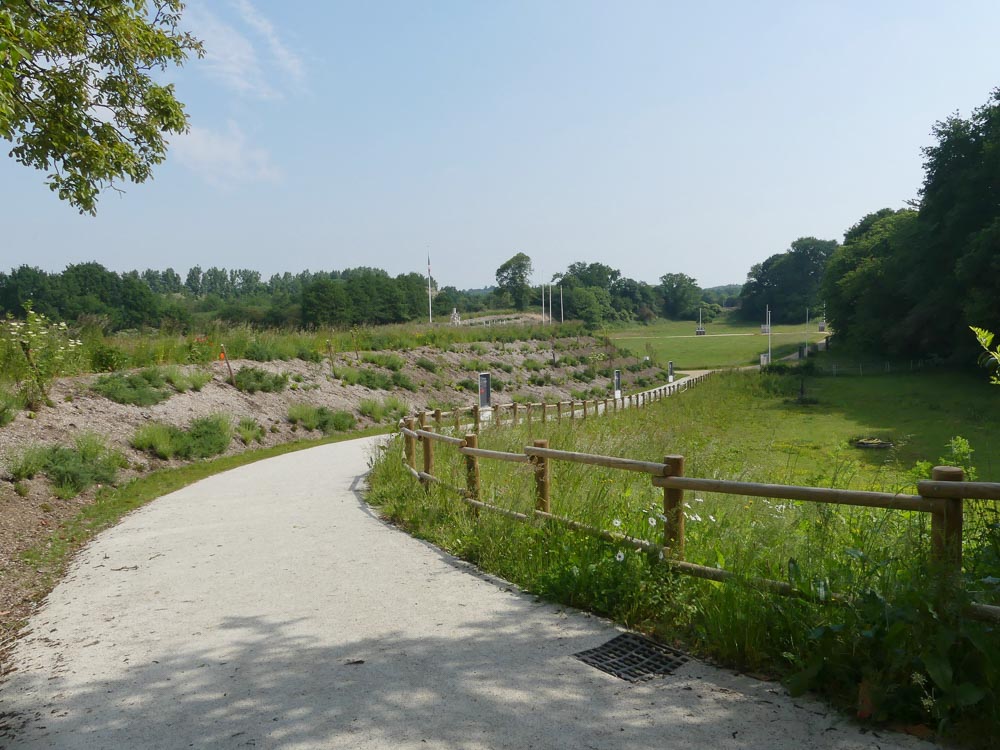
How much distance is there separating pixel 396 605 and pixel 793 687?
322 centimetres

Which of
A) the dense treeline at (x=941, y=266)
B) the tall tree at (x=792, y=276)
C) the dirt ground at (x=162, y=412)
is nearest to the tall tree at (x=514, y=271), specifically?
the tall tree at (x=792, y=276)

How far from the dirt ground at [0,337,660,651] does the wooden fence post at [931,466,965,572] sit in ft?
22.0

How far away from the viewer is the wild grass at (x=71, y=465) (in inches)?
453

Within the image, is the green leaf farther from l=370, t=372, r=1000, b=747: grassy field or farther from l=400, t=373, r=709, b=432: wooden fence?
l=400, t=373, r=709, b=432: wooden fence

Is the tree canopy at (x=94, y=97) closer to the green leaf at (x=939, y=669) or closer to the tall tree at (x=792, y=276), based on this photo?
the green leaf at (x=939, y=669)

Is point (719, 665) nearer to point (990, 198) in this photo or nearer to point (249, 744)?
point (249, 744)

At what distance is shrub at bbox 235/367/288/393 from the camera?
22.6 meters

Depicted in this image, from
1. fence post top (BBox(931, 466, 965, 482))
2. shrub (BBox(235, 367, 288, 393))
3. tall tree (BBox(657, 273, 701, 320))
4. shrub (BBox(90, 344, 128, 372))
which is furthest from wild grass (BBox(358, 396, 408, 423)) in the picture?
tall tree (BBox(657, 273, 701, 320))

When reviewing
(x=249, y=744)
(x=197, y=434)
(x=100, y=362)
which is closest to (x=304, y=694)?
(x=249, y=744)

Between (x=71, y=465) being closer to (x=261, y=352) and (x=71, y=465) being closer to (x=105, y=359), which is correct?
(x=105, y=359)

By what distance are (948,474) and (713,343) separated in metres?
118

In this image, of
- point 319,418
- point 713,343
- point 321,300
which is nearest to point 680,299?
point 713,343

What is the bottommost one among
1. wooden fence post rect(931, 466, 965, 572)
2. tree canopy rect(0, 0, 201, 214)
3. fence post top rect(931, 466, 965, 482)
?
wooden fence post rect(931, 466, 965, 572)

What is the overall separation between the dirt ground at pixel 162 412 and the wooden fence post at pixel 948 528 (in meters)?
6.72
